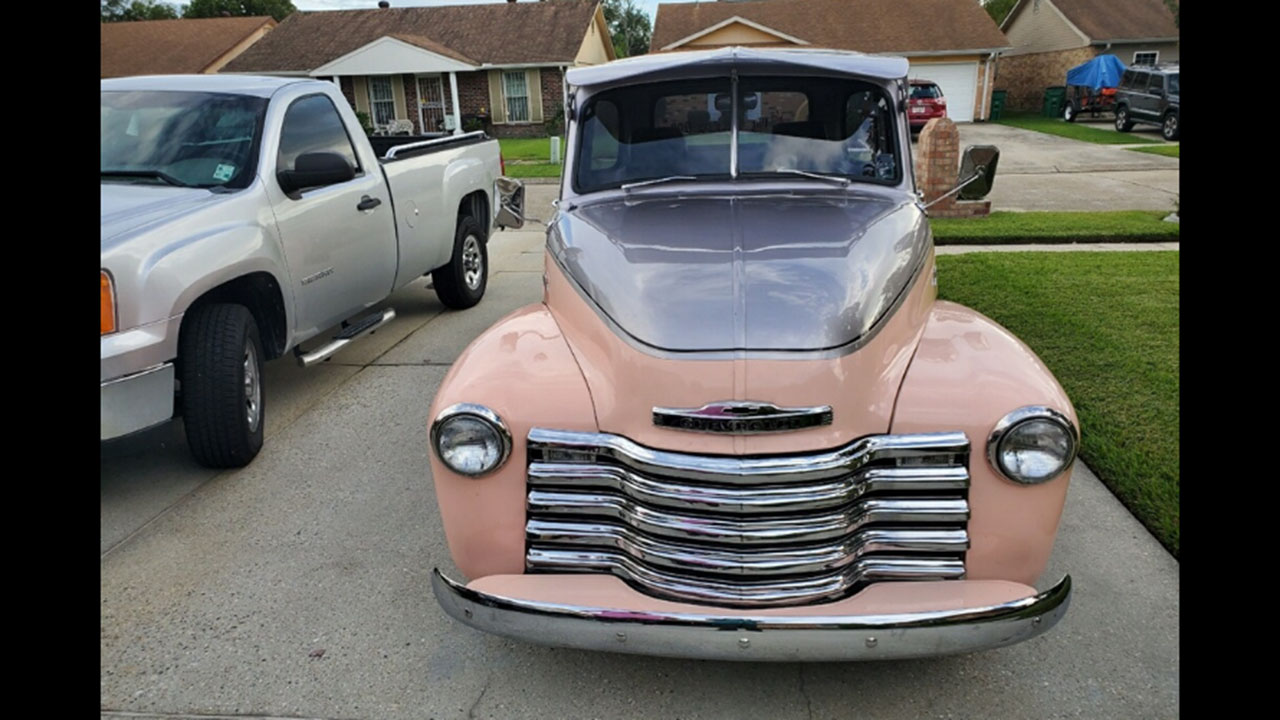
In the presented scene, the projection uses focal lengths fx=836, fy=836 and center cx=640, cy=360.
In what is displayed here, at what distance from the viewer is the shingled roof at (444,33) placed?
30.3 metres

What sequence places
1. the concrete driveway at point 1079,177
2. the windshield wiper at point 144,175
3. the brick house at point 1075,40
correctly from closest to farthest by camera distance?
1. the windshield wiper at point 144,175
2. the concrete driveway at point 1079,177
3. the brick house at point 1075,40

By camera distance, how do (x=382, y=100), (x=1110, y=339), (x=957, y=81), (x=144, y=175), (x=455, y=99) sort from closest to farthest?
(x=144, y=175), (x=1110, y=339), (x=455, y=99), (x=957, y=81), (x=382, y=100)

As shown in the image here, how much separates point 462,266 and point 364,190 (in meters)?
1.81

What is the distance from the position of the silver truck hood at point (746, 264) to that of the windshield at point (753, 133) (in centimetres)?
30

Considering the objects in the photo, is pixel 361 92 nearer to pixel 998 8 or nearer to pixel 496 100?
pixel 496 100

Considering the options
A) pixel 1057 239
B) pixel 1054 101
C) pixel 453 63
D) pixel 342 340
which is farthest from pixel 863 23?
pixel 342 340

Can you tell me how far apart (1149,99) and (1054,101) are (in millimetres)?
9512

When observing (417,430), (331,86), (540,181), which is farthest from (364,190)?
(540,181)

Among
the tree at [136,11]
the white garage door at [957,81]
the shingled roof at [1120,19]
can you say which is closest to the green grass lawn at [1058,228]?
the white garage door at [957,81]

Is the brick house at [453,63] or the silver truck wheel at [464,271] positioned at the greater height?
the brick house at [453,63]

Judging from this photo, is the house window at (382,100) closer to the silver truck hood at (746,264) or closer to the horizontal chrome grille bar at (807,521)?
the silver truck hood at (746,264)

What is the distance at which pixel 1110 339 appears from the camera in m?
5.94

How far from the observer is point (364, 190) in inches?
224
